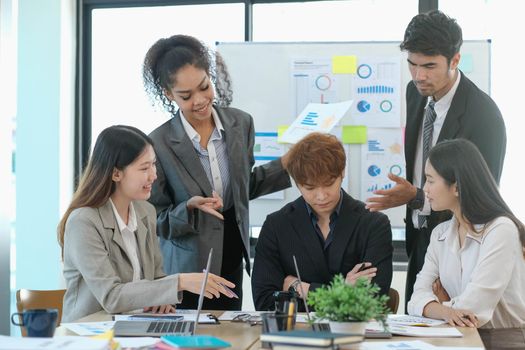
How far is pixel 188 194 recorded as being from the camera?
10.6ft

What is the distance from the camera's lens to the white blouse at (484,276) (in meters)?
2.64

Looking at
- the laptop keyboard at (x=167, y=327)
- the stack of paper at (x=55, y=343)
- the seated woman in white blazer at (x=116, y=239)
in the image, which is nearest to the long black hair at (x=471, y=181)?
the seated woman in white blazer at (x=116, y=239)

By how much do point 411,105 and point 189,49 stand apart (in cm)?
97

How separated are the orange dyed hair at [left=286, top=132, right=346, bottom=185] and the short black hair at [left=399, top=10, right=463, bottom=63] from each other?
1.72 feet

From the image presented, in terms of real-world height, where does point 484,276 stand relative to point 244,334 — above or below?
above

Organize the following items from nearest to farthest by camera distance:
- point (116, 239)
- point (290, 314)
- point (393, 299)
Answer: point (290, 314) → point (116, 239) → point (393, 299)

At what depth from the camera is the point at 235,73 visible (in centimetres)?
484

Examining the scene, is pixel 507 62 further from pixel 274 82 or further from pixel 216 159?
pixel 216 159

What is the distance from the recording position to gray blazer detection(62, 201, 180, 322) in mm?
2713

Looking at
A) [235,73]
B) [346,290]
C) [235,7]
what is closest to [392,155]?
[235,73]

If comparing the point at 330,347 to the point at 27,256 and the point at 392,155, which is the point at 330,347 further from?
the point at 27,256

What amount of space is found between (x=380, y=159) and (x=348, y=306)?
271cm

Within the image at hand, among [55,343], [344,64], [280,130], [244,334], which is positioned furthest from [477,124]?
[55,343]

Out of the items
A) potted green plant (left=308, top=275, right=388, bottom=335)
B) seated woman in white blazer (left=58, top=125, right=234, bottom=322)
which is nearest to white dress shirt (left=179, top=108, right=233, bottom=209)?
seated woman in white blazer (left=58, top=125, right=234, bottom=322)
